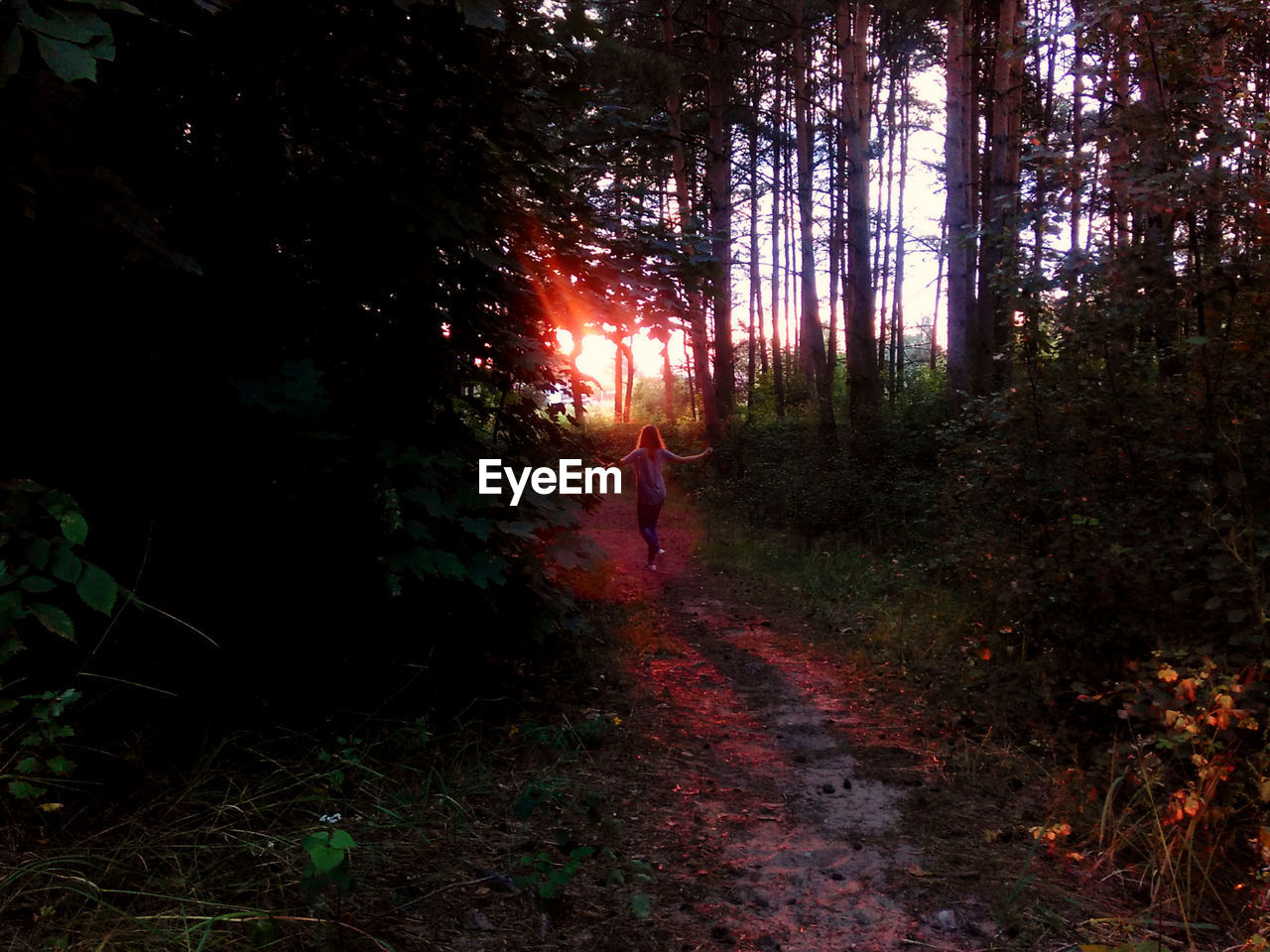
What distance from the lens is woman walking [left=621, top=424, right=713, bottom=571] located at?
11625mm

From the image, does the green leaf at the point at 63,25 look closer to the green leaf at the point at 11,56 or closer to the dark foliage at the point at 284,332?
the green leaf at the point at 11,56

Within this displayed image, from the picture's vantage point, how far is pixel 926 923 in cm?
329

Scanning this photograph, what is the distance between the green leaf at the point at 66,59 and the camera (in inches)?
83.7

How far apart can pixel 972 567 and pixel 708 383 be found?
1380cm

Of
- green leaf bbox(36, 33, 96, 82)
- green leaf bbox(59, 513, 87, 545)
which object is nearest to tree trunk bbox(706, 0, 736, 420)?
green leaf bbox(36, 33, 96, 82)

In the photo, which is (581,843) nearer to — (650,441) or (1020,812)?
(1020,812)

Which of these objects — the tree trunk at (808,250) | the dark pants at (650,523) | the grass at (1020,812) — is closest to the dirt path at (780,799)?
the grass at (1020,812)

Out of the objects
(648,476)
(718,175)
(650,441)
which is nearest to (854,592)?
(648,476)

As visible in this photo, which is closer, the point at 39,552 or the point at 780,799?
the point at 39,552

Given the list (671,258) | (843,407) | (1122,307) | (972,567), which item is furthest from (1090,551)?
(843,407)

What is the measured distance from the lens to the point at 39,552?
7.84ft

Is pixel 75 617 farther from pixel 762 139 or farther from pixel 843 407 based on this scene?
pixel 762 139

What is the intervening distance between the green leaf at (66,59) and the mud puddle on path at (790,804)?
11.7 ft
